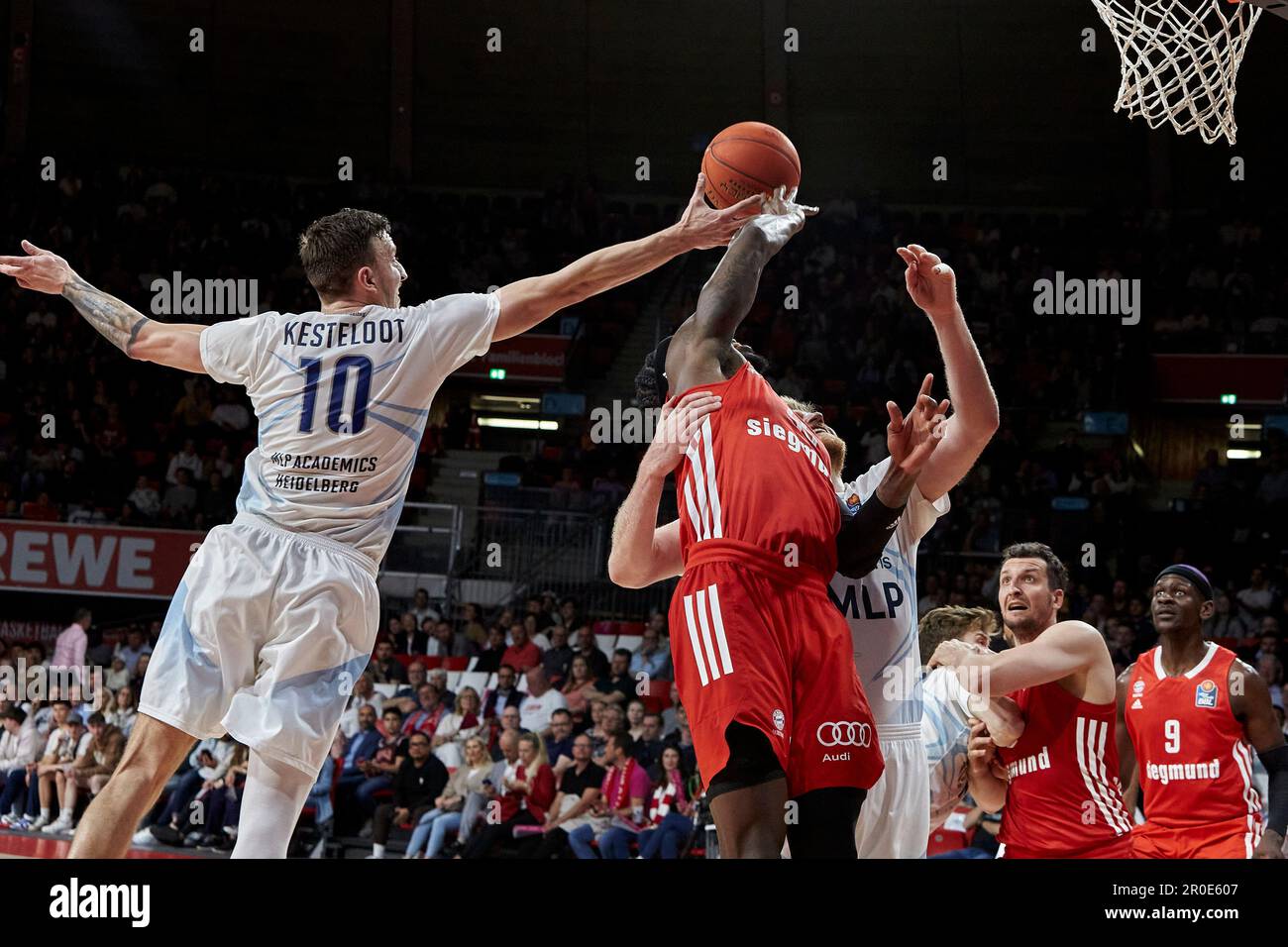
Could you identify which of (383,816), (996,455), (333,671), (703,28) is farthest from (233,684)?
(703,28)

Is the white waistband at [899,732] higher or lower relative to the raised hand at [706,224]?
lower

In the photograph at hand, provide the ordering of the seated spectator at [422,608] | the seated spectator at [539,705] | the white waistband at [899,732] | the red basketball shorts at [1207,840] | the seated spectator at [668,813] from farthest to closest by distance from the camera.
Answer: the seated spectator at [422,608], the seated spectator at [539,705], the seated spectator at [668,813], the red basketball shorts at [1207,840], the white waistband at [899,732]

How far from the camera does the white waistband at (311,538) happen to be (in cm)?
391

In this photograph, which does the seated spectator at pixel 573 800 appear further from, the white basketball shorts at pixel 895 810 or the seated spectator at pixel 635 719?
the white basketball shorts at pixel 895 810

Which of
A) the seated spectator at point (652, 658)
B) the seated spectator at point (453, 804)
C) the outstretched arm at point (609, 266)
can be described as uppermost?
the outstretched arm at point (609, 266)

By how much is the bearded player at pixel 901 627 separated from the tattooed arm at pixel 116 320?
6.25 feet

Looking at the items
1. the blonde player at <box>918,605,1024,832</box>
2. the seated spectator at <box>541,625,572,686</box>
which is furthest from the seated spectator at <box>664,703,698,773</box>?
the blonde player at <box>918,605,1024,832</box>

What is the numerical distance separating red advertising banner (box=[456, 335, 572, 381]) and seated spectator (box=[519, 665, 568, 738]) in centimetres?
677

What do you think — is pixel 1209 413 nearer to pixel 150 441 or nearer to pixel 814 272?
pixel 814 272

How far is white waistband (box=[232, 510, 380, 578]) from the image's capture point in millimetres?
3912

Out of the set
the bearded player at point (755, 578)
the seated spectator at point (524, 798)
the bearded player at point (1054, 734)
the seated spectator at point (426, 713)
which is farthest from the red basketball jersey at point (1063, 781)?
the seated spectator at point (426, 713)

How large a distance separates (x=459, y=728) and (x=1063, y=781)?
23.8ft

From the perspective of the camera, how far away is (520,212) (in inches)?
793

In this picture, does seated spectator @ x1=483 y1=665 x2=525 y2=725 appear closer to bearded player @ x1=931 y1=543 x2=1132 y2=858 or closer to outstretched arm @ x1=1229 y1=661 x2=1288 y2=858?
outstretched arm @ x1=1229 y1=661 x2=1288 y2=858
